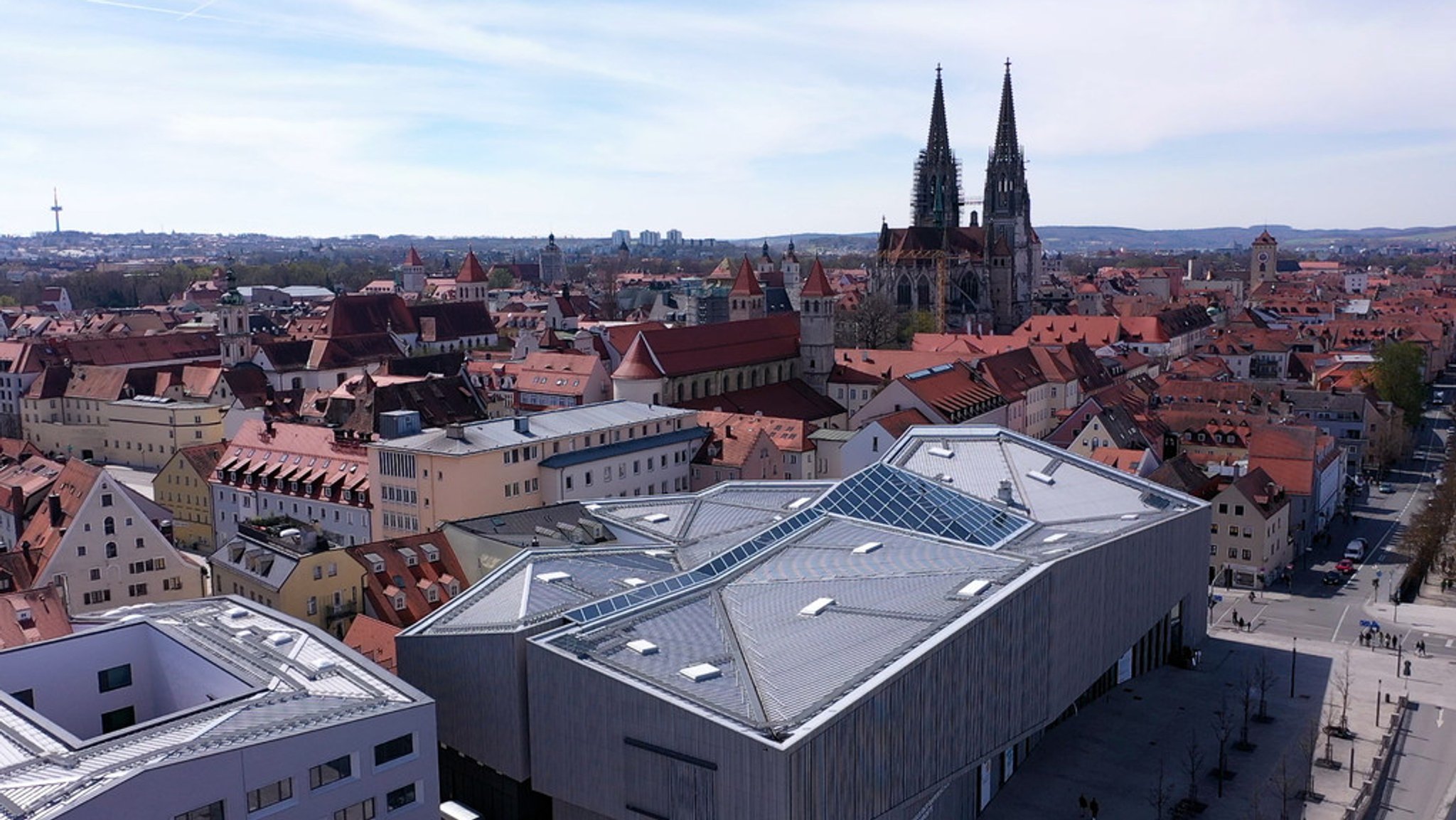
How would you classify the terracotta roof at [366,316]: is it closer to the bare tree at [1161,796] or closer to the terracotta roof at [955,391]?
the terracotta roof at [955,391]

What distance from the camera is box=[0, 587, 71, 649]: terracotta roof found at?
40.8 m

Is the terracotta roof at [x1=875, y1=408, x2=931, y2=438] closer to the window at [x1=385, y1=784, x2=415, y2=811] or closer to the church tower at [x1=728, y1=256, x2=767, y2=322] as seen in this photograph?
the church tower at [x1=728, y1=256, x2=767, y2=322]

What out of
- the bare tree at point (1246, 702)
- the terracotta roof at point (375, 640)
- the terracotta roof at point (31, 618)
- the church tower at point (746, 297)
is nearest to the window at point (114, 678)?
the terracotta roof at point (31, 618)

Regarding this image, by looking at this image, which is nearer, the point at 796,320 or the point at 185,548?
the point at 185,548

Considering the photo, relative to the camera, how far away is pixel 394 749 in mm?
30984

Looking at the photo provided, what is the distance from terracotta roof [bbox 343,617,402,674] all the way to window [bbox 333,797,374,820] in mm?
12115

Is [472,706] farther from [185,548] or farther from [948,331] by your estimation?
[948,331]

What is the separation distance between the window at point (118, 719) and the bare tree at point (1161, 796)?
2994 centimetres

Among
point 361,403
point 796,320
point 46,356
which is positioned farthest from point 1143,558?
point 46,356

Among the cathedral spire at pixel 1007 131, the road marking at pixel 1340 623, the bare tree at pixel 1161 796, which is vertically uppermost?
the cathedral spire at pixel 1007 131

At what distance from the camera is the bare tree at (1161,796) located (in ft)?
125

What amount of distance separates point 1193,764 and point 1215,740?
4157 millimetres

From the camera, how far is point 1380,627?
58.3 metres

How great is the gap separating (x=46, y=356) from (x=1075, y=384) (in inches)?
3515
